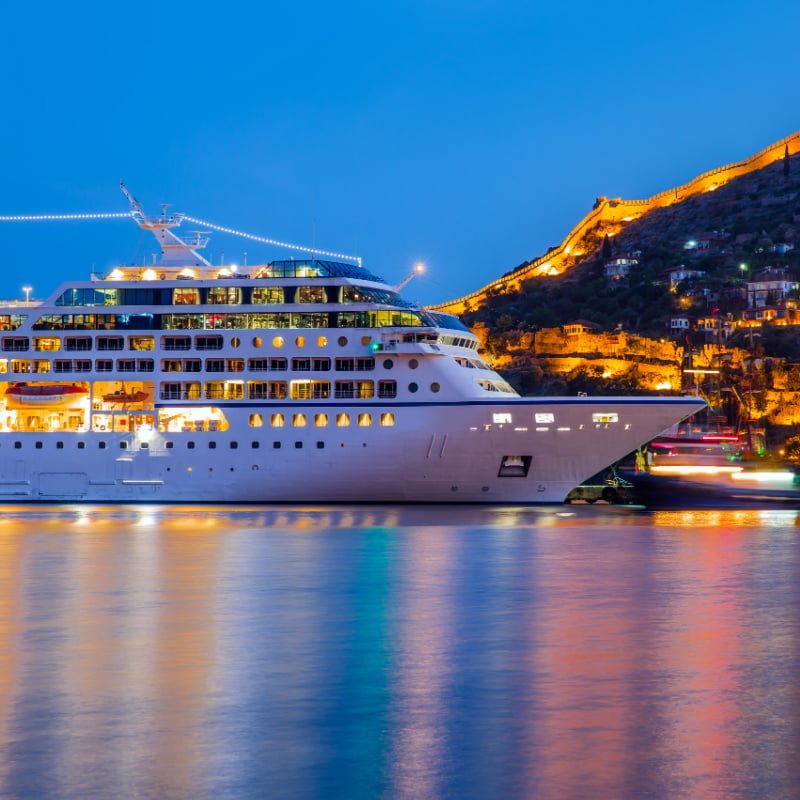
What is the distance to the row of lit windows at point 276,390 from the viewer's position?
42.6 meters

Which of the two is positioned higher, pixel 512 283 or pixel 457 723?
pixel 512 283

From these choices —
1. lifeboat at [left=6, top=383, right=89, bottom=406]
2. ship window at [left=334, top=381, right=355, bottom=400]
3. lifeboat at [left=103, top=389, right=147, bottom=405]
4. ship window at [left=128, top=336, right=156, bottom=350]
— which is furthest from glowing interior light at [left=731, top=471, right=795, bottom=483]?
lifeboat at [left=6, top=383, right=89, bottom=406]

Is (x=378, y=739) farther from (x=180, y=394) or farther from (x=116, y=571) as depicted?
(x=180, y=394)

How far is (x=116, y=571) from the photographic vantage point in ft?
82.9

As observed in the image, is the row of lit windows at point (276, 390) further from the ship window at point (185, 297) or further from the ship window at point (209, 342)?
the ship window at point (185, 297)

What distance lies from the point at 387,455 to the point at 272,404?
13.8 feet

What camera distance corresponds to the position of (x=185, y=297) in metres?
44.8

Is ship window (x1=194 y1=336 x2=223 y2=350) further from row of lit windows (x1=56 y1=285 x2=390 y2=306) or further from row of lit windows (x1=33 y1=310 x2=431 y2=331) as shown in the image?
row of lit windows (x1=56 y1=285 x2=390 y2=306)

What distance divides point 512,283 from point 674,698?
165956 mm

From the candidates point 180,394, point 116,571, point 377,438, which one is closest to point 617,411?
point 377,438

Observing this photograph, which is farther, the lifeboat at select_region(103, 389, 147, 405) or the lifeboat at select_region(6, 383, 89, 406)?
the lifeboat at select_region(6, 383, 89, 406)

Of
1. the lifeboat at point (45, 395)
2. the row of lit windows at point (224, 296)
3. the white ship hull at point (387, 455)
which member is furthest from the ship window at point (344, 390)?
the lifeboat at point (45, 395)

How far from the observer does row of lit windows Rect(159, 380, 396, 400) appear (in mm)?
42594

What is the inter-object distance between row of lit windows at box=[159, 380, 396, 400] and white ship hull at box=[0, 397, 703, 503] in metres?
0.62
